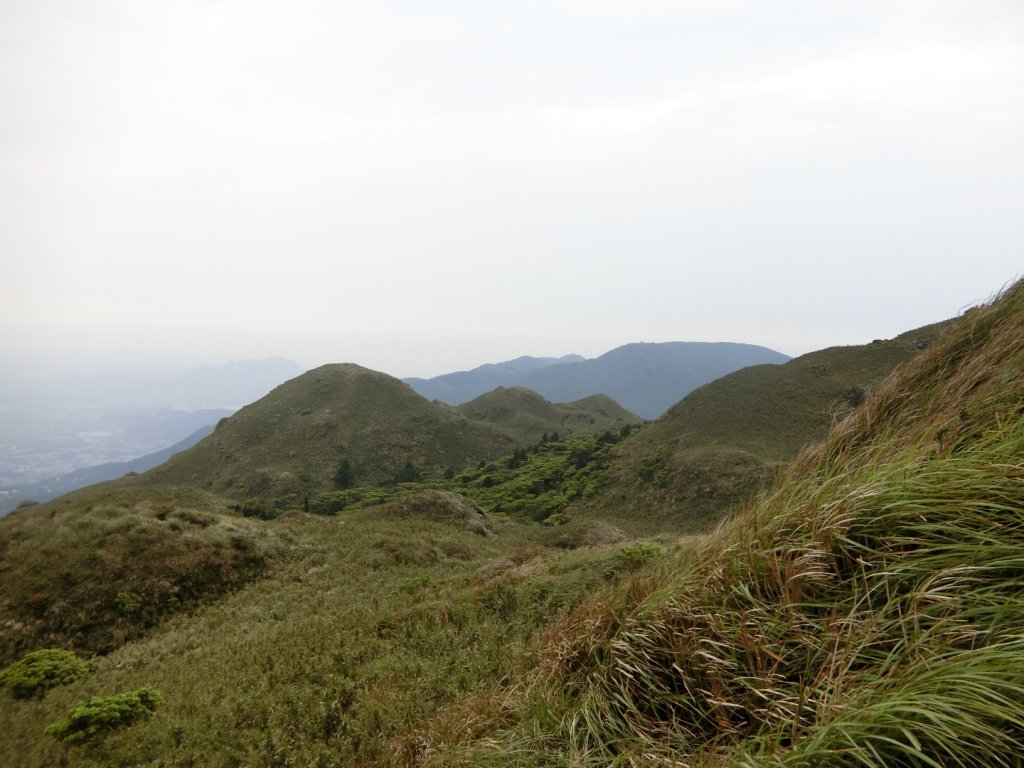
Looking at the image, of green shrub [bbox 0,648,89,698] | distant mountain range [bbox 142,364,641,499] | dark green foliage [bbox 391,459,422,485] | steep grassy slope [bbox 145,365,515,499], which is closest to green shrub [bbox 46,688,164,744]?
green shrub [bbox 0,648,89,698]

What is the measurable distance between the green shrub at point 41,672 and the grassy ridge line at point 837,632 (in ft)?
36.6

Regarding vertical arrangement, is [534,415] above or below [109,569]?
below

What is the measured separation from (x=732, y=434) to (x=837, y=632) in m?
52.9

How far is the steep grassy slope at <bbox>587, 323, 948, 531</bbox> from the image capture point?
3850 centimetres

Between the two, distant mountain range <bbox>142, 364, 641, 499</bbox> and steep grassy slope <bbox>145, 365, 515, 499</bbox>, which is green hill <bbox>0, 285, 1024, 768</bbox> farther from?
steep grassy slope <bbox>145, 365, 515, 499</bbox>

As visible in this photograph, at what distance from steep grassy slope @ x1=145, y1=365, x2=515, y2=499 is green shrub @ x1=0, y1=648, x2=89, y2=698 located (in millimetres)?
53223

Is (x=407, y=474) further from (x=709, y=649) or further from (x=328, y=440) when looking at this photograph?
(x=709, y=649)

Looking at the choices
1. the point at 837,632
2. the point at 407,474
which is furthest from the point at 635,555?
the point at 407,474

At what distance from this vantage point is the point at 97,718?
6.94m

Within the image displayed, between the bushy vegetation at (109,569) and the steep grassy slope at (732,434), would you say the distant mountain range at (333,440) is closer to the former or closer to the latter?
the steep grassy slope at (732,434)

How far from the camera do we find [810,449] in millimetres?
5008

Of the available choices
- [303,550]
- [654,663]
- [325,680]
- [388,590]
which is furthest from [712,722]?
[303,550]

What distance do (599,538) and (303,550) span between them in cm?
1522

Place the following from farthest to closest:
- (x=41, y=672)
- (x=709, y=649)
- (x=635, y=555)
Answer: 1. (x=635, y=555)
2. (x=41, y=672)
3. (x=709, y=649)
